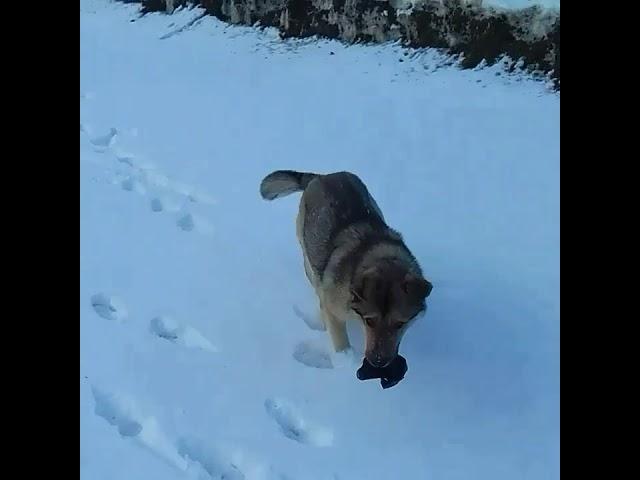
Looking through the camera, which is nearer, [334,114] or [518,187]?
[518,187]

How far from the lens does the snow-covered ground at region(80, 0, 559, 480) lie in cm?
327

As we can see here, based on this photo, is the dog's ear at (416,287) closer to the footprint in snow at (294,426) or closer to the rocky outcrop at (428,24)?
the footprint in snow at (294,426)

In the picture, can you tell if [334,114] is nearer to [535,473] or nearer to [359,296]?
[359,296]

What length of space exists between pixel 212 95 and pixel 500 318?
15.7 feet

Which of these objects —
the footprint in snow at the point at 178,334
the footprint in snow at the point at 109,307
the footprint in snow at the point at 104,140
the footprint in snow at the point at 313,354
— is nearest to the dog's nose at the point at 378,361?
the footprint in snow at the point at 313,354

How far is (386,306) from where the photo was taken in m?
3.20

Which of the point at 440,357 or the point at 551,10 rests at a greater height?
the point at 551,10

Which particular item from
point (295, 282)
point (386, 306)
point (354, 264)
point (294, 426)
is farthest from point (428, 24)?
point (294, 426)

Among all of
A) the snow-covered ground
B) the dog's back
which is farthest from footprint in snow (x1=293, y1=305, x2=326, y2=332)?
the dog's back

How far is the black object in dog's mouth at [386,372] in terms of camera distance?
129 inches

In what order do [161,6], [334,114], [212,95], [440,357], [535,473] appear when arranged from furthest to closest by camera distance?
[161,6]
[212,95]
[334,114]
[440,357]
[535,473]
